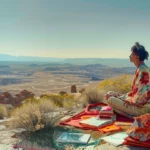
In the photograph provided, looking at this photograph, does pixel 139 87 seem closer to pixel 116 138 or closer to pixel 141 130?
pixel 116 138

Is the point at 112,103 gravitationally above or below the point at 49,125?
above

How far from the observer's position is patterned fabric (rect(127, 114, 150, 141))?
452 centimetres

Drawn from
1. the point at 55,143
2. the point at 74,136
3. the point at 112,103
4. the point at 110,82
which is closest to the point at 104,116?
the point at 112,103

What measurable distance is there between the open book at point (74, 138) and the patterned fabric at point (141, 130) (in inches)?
33.7

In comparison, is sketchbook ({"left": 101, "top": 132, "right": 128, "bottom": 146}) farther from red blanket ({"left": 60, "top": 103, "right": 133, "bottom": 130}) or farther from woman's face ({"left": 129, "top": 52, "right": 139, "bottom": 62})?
woman's face ({"left": 129, "top": 52, "right": 139, "bottom": 62})

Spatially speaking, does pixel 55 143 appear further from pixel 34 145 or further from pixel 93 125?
pixel 93 125

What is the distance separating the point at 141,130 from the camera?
4.56 m

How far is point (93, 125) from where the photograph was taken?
19.3 ft

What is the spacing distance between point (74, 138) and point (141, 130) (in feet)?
4.15

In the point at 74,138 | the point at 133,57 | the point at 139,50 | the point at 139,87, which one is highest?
the point at 139,50

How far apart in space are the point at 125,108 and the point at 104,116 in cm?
51

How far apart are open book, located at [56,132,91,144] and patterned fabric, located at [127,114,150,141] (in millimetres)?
855

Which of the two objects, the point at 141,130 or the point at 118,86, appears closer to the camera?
the point at 141,130

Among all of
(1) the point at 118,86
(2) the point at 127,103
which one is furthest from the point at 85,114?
(1) the point at 118,86
